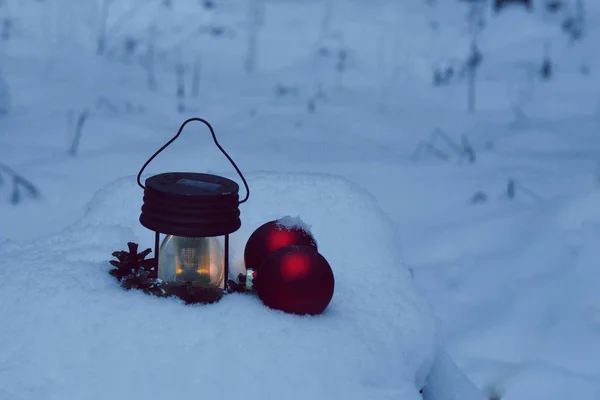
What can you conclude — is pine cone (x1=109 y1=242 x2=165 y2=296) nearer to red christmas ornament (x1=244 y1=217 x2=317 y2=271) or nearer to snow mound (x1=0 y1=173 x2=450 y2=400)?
snow mound (x1=0 y1=173 x2=450 y2=400)

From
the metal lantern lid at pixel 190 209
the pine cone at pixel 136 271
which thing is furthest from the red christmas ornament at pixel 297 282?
the pine cone at pixel 136 271

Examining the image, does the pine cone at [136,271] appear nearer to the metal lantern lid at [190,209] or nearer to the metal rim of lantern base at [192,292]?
the metal rim of lantern base at [192,292]

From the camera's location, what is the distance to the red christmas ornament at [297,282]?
1814 mm

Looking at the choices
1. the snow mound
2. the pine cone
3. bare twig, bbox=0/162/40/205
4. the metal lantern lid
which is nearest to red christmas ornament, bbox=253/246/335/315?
the snow mound

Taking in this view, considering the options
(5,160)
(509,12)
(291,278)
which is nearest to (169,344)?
(291,278)

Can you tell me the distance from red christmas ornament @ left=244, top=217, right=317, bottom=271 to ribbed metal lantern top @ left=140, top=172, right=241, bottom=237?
147 millimetres

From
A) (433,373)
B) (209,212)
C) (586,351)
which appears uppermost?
(209,212)

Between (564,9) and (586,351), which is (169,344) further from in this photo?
(564,9)

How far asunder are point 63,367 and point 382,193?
269 centimetres

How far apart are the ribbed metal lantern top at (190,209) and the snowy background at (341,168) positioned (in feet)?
0.62

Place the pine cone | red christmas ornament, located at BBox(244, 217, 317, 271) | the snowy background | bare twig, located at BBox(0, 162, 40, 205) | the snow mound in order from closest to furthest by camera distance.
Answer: the snow mound
the snowy background
the pine cone
red christmas ornament, located at BBox(244, 217, 317, 271)
bare twig, located at BBox(0, 162, 40, 205)

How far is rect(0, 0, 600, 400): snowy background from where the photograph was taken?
69.6 inches

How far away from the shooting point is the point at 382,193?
407 cm

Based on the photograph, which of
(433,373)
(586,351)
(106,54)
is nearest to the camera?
(433,373)
